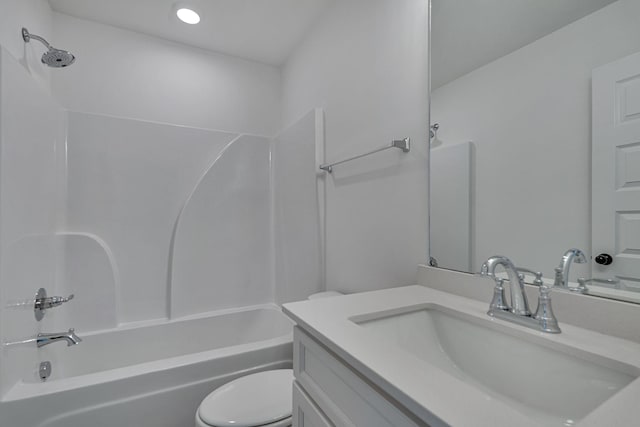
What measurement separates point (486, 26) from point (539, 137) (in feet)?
1.52

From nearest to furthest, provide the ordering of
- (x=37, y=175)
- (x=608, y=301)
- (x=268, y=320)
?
(x=608, y=301), (x=37, y=175), (x=268, y=320)

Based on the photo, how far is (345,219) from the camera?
1.60 meters

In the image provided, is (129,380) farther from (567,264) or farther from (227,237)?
(567,264)

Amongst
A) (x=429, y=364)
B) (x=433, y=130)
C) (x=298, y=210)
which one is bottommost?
(x=429, y=364)

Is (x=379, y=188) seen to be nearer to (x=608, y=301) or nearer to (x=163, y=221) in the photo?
(x=608, y=301)

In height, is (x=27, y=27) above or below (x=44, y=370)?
above

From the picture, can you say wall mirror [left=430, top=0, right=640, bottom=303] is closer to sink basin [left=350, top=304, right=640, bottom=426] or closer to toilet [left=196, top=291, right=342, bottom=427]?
sink basin [left=350, top=304, right=640, bottom=426]

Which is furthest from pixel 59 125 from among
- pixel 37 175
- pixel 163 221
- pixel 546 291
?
pixel 546 291

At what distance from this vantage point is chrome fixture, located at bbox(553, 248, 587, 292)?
0.72 m

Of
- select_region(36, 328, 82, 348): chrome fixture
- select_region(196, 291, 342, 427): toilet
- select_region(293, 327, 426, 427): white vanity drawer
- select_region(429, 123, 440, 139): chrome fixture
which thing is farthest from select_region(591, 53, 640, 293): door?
select_region(36, 328, 82, 348): chrome fixture

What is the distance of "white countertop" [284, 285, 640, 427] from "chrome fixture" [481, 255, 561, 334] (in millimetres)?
25

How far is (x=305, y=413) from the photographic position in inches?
30.8

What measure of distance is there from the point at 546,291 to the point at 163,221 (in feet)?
7.26

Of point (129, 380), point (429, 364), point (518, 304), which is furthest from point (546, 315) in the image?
point (129, 380)
